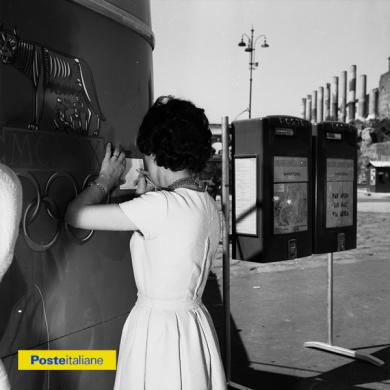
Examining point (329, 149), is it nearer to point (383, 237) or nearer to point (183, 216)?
point (183, 216)

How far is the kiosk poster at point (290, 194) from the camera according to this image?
3.38 m

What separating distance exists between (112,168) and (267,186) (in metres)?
1.57

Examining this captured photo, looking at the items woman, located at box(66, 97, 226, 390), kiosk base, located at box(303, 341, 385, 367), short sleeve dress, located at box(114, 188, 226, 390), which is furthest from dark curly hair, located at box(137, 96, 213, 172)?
kiosk base, located at box(303, 341, 385, 367)

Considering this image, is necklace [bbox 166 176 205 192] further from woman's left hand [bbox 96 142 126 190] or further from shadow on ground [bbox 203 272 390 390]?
shadow on ground [bbox 203 272 390 390]

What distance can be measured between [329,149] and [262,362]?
1.79 meters

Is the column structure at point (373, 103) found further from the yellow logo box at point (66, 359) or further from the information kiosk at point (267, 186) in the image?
the yellow logo box at point (66, 359)

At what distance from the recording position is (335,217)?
4.05 meters

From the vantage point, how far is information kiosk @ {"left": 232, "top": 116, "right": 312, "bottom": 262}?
10.8ft

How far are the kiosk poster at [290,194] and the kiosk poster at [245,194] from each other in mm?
159

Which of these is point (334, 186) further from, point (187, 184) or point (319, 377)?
point (187, 184)

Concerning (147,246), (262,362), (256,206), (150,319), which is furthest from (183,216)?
(262,362)

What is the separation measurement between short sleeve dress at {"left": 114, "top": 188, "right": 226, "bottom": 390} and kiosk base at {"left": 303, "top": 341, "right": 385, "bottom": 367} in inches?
107

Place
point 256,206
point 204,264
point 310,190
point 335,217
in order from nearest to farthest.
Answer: point 204,264 < point 256,206 < point 310,190 < point 335,217

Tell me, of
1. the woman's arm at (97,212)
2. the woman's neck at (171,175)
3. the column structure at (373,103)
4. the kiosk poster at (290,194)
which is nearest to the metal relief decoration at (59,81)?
the woman's arm at (97,212)
